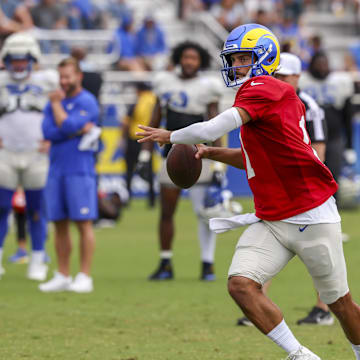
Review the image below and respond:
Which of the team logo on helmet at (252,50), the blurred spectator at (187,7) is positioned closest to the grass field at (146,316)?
the team logo on helmet at (252,50)

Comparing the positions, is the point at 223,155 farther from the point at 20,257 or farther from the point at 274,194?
the point at 20,257

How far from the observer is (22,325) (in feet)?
21.4

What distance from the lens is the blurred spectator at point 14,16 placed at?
1620cm

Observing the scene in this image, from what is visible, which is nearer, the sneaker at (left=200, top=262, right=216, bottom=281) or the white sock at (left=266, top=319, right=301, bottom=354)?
the white sock at (left=266, top=319, right=301, bottom=354)

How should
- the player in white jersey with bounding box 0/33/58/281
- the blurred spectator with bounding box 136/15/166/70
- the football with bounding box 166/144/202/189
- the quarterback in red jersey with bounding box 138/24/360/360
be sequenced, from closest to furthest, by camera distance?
the quarterback in red jersey with bounding box 138/24/360/360, the football with bounding box 166/144/202/189, the player in white jersey with bounding box 0/33/58/281, the blurred spectator with bounding box 136/15/166/70

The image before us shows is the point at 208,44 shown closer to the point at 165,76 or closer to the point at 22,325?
the point at 165,76

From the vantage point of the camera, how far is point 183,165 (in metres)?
5.03

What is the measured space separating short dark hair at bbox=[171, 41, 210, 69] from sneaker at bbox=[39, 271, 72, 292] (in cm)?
243

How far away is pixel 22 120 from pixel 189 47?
1.72 metres

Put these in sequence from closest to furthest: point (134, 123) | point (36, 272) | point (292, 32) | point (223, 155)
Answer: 1. point (223, 155)
2. point (36, 272)
3. point (134, 123)
4. point (292, 32)

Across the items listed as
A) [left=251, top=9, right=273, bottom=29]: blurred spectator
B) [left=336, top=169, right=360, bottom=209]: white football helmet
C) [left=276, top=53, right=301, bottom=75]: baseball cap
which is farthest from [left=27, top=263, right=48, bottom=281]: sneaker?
[left=251, top=9, right=273, bottom=29]: blurred spectator

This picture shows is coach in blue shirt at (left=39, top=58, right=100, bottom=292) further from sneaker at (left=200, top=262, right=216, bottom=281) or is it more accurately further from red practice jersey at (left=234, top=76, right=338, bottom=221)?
red practice jersey at (left=234, top=76, right=338, bottom=221)

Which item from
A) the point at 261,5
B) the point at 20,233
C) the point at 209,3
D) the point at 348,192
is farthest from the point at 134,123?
the point at 261,5

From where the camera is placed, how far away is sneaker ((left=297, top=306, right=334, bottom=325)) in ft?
21.9
